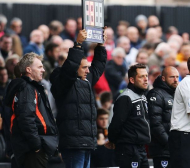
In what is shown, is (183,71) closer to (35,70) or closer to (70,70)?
(70,70)

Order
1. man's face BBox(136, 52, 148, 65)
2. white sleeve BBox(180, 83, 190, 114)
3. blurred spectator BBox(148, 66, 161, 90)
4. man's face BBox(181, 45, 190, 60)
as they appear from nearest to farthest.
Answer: white sleeve BBox(180, 83, 190, 114)
blurred spectator BBox(148, 66, 161, 90)
man's face BBox(136, 52, 148, 65)
man's face BBox(181, 45, 190, 60)

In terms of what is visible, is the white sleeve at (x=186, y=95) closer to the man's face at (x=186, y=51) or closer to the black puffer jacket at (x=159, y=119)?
the black puffer jacket at (x=159, y=119)

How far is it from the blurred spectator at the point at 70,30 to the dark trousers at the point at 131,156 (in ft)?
31.1

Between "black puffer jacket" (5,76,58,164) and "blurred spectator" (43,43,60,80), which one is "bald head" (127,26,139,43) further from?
"black puffer jacket" (5,76,58,164)

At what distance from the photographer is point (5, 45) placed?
1734 cm

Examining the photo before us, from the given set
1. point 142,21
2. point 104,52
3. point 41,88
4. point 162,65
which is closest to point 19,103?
point 41,88

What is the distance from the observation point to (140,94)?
39.0 feet

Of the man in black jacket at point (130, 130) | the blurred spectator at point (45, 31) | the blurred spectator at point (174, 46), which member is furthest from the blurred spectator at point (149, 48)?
the man in black jacket at point (130, 130)

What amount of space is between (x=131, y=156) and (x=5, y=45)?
262 inches

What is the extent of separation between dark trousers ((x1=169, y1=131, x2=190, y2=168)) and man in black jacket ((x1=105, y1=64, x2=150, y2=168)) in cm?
65

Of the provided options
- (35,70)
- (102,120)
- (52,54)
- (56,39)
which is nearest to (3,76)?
Answer: (102,120)

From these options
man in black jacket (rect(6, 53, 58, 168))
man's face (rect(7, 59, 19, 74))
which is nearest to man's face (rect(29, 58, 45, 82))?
man in black jacket (rect(6, 53, 58, 168))

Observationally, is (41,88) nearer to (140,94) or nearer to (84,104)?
(84,104)

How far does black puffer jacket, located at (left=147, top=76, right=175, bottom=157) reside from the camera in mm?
12086
